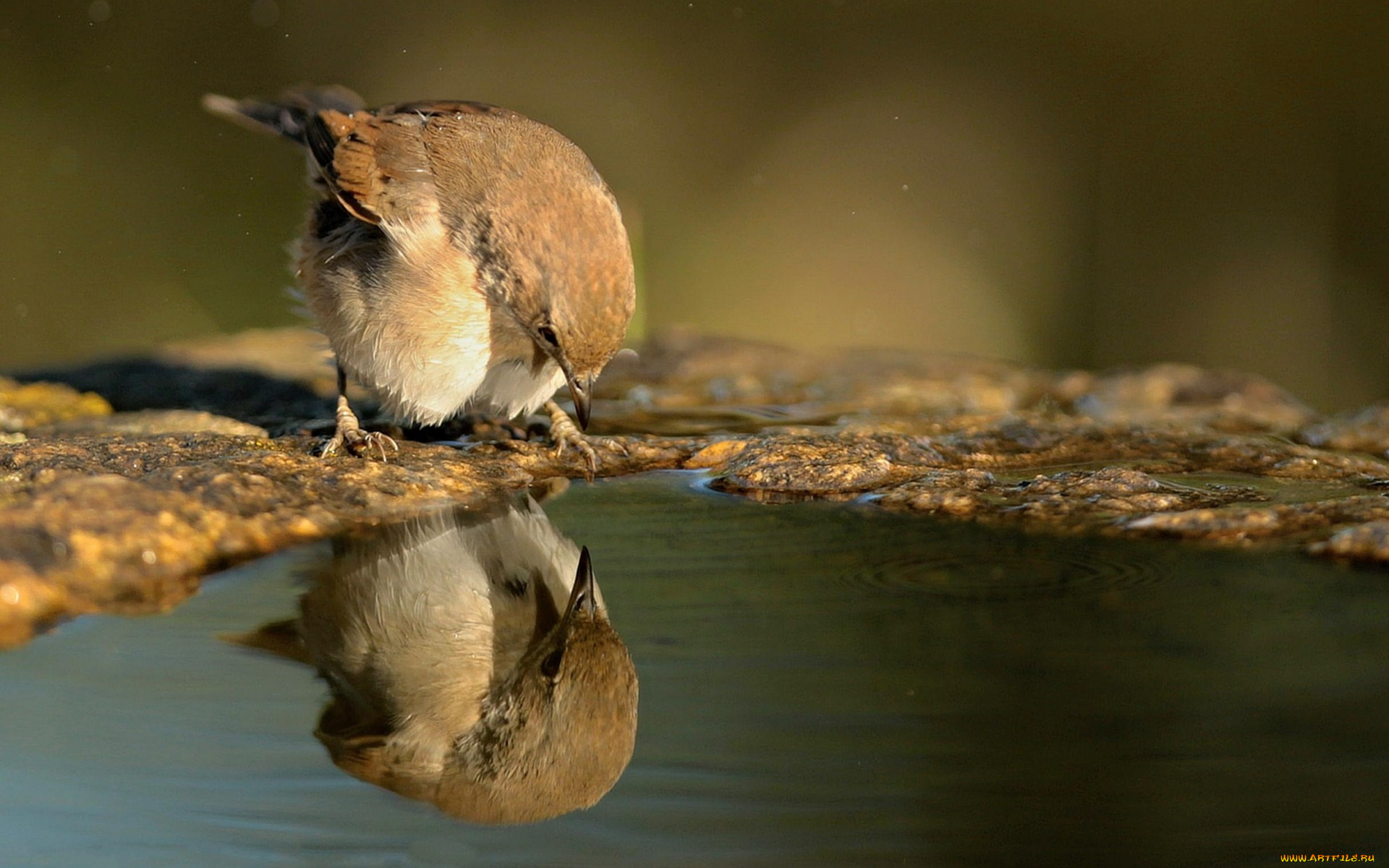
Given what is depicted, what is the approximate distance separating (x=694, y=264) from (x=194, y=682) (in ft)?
22.2

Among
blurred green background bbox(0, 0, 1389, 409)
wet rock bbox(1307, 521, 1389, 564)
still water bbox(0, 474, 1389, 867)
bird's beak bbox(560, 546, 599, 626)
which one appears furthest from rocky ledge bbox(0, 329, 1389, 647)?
blurred green background bbox(0, 0, 1389, 409)

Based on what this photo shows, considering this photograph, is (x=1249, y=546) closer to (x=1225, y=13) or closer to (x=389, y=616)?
(x=389, y=616)

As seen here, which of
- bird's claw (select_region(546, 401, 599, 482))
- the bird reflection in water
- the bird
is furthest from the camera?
the bird

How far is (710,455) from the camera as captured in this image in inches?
126

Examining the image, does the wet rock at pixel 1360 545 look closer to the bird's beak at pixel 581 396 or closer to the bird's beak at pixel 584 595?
the bird's beak at pixel 584 595

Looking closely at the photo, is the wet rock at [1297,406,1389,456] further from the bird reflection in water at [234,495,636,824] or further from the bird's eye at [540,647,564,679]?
the bird's eye at [540,647,564,679]

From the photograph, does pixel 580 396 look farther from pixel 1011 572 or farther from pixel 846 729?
pixel 846 729

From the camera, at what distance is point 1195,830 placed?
132 centimetres

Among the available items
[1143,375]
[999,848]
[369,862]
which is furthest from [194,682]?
[1143,375]

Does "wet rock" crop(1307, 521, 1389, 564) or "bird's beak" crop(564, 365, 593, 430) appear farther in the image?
"bird's beak" crop(564, 365, 593, 430)

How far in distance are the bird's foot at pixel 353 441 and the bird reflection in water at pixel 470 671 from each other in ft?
3.15

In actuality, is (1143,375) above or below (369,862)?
above

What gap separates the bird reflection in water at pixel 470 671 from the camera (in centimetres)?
153

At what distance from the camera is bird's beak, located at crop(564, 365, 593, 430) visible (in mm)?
3314
